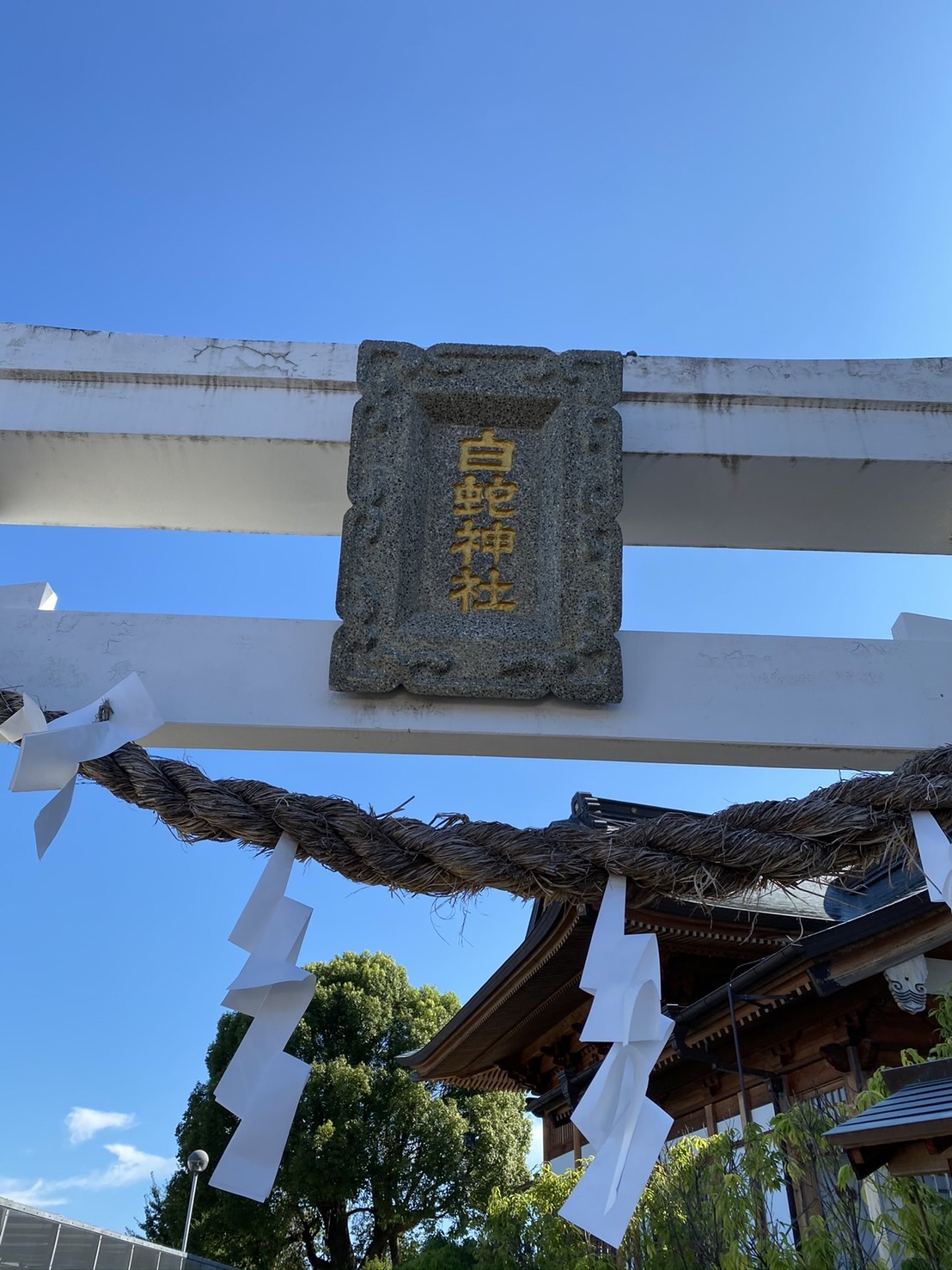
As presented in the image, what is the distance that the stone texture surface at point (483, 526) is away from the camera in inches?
104

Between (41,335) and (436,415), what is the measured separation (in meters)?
1.26

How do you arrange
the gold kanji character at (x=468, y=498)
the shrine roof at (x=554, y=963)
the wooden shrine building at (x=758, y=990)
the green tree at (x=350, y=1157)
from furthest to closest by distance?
the green tree at (x=350, y=1157), the shrine roof at (x=554, y=963), the wooden shrine building at (x=758, y=990), the gold kanji character at (x=468, y=498)

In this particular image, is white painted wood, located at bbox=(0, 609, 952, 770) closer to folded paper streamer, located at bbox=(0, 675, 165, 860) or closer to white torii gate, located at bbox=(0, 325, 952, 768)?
white torii gate, located at bbox=(0, 325, 952, 768)

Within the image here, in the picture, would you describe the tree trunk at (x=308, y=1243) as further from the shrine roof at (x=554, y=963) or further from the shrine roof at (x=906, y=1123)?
the shrine roof at (x=906, y=1123)

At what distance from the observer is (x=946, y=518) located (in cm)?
327

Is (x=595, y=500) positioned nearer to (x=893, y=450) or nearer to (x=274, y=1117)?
(x=893, y=450)

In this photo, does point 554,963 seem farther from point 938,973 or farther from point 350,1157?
point 350,1157

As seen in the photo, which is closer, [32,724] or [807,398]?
[32,724]

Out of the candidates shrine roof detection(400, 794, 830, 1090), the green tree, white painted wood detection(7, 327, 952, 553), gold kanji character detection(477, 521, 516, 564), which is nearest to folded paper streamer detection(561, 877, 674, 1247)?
gold kanji character detection(477, 521, 516, 564)

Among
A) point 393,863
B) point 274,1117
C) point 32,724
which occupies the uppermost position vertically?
point 32,724

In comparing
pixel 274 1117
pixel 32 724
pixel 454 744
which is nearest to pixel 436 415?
pixel 454 744

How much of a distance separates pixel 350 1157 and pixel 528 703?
1523 cm

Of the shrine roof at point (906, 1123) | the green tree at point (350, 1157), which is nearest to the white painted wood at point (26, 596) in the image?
the shrine roof at point (906, 1123)

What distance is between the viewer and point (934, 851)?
1.67 meters
